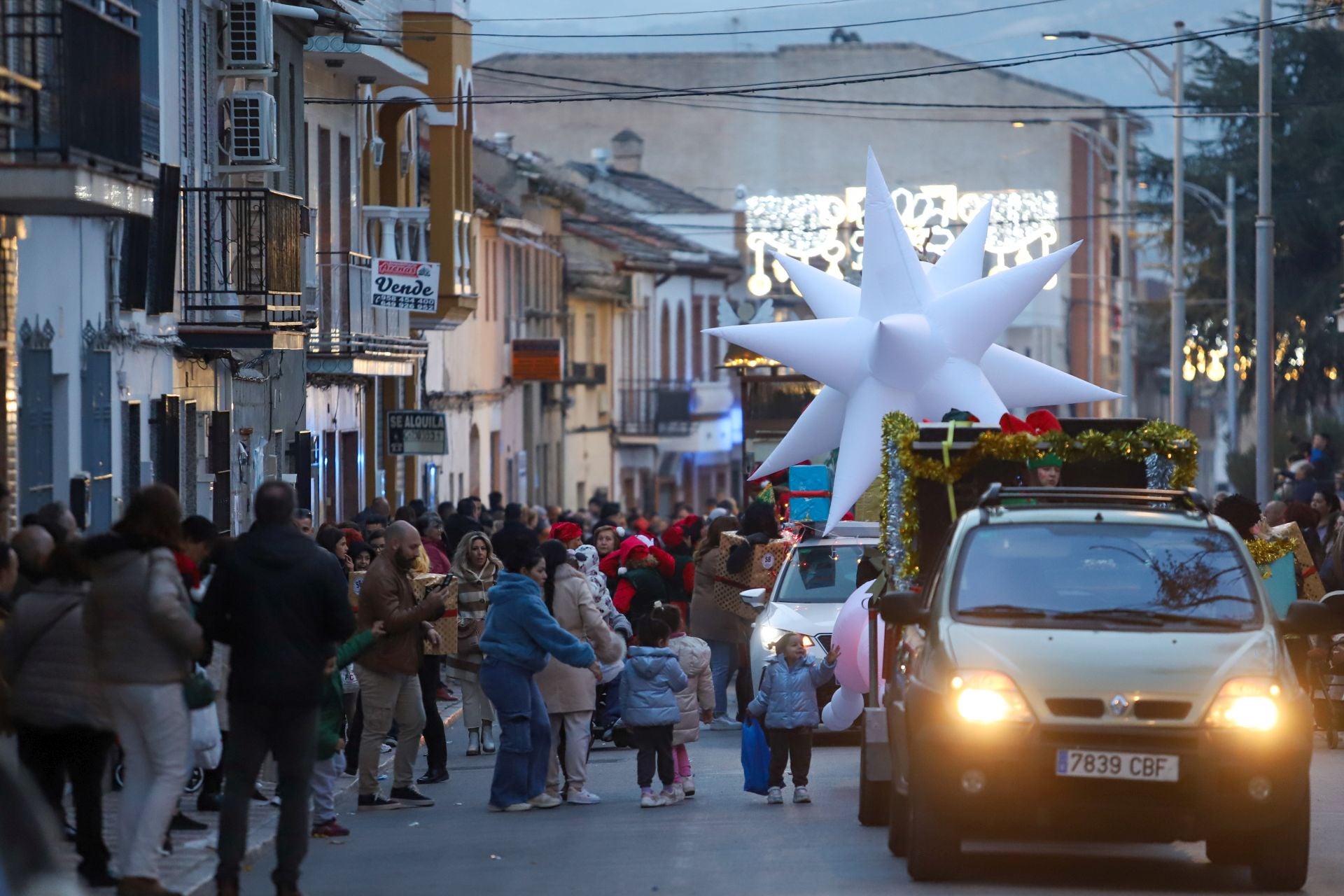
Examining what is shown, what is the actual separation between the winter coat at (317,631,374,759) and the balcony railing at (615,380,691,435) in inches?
2033

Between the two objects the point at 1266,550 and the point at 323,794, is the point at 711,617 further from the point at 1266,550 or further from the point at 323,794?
the point at 323,794

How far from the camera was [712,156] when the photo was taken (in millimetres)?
89000

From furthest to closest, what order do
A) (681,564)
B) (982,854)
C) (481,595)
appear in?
(681,564) → (481,595) → (982,854)

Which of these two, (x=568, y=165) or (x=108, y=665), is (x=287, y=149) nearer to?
(x=108, y=665)

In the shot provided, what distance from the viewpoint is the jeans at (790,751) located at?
15664 millimetres

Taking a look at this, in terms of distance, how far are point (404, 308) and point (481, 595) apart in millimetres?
14630

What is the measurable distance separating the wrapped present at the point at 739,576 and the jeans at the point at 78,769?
10.3 m

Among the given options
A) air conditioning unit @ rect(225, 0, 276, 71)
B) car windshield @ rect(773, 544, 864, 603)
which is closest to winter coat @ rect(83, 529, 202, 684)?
car windshield @ rect(773, 544, 864, 603)

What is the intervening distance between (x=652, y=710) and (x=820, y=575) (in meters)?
5.45

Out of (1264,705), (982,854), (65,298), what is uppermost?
(65,298)

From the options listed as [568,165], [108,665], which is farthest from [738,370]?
[568,165]

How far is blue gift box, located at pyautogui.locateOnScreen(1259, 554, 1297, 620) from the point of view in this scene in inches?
711

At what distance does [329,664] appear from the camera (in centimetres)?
1145

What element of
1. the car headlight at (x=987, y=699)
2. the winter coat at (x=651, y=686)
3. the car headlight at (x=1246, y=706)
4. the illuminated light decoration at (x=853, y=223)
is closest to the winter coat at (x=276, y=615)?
the car headlight at (x=987, y=699)
